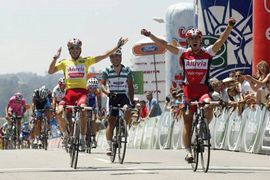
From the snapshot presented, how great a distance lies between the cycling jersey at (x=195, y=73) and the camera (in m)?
14.0

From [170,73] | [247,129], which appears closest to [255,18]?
[247,129]

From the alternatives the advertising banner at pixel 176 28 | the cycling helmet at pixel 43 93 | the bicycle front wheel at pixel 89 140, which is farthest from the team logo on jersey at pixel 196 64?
the advertising banner at pixel 176 28

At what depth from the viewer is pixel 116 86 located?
16.9 metres

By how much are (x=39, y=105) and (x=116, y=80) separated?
942cm

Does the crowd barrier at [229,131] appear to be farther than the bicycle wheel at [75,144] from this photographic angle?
Yes

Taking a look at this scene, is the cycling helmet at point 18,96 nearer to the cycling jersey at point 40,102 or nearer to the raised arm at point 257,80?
the cycling jersey at point 40,102

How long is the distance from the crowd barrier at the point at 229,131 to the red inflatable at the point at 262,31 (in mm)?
2915

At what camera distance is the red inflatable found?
25953mm

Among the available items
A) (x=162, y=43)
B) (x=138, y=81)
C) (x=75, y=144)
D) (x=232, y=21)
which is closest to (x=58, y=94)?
(x=75, y=144)

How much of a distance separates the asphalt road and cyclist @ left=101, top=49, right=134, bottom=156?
79 cm

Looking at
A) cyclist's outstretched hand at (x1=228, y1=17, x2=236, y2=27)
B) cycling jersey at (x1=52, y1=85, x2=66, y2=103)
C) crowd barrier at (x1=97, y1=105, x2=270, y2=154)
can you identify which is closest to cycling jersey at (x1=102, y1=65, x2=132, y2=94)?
cyclist's outstretched hand at (x1=228, y1=17, x2=236, y2=27)

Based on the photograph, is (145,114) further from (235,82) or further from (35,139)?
(235,82)

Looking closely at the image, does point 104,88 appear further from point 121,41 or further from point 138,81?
point 138,81

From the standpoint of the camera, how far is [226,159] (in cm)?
1759
